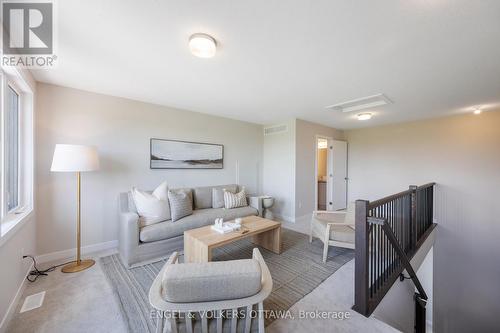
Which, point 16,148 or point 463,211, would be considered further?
point 463,211

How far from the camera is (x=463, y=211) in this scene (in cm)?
385

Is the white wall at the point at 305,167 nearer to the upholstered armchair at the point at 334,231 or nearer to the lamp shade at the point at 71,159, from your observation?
the upholstered armchair at the point at 334,231

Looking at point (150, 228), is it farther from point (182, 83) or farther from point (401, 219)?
point (401, 219)

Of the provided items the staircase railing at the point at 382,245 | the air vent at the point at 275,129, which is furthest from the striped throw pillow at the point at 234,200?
the staircase railing at the point at 382,245

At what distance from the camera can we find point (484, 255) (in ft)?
11.9

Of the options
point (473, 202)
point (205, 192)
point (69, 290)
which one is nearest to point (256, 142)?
point (205, 192)

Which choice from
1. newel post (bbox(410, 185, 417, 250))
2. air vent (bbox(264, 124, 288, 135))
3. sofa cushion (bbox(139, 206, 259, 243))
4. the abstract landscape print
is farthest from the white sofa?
newel post (bbox(410, 185, 417, 250))

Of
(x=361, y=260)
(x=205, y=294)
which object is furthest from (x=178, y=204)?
(x=361, y=260)

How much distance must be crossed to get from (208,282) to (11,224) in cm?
207

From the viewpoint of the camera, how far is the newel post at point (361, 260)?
1681mm

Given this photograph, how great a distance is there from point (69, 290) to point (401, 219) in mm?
3720

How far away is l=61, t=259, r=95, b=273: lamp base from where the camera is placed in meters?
2.30

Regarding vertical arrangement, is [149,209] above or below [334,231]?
above

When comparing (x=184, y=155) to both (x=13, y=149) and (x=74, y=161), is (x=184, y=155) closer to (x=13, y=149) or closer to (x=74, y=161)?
(x=74, y=161)
